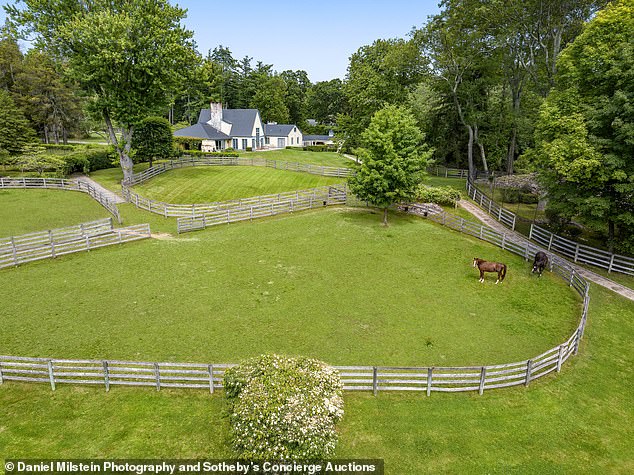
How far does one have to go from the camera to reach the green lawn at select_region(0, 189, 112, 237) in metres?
25.5

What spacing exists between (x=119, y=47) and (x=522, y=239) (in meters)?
33.6

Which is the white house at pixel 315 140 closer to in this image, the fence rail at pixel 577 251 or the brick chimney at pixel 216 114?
the brick chimney at pixel 216 114

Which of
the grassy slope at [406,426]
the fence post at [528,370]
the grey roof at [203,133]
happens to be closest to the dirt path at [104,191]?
the grey roof at [203,133]

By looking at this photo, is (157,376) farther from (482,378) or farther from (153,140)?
(153,140)

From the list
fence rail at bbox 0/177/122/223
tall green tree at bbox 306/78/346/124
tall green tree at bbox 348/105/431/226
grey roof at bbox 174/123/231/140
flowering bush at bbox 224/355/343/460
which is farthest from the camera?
tall green tree at bbox 306/78/346/124

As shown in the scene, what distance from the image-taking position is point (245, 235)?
24.2 metres

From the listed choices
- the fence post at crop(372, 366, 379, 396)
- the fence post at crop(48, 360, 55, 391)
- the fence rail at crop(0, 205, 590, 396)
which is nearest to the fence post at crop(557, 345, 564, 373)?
the fence rail at crop(0, 205, 590, 396)

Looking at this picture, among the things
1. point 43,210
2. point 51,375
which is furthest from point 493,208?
point 43,210

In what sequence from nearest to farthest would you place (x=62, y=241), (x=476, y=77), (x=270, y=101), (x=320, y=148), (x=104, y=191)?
(x=62, y=241) → (x=104, y=191) → (x=476, y=77) → (x=320, y=148) → (x=270, y=101)

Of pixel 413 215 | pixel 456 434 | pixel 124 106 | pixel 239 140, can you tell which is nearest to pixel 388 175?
pixel 413 215

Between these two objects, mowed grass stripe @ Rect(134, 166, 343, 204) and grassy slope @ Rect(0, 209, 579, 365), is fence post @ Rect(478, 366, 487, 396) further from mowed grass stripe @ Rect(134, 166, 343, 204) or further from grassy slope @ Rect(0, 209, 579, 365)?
mowed grass stripe @ Rect(134, 166, 343, 204)

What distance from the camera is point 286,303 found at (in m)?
15.9

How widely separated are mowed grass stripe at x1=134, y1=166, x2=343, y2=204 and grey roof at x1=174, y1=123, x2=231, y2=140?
16.2 meters

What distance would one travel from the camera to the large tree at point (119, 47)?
3059 centimetres
